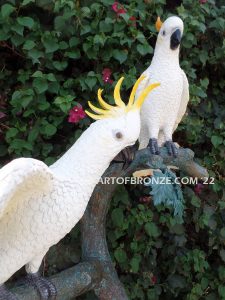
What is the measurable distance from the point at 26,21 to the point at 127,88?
1.28ft

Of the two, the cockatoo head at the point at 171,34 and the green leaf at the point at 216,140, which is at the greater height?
the cockatoo head at the point at 171,34

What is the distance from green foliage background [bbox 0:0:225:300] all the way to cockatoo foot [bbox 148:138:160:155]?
0.32 m

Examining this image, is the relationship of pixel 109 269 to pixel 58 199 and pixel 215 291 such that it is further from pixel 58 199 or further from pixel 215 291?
pixel 215 291

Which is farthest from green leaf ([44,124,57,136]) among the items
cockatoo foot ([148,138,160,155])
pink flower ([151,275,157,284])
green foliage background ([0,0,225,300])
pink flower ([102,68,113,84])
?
pink flower ([151,275,157,284])

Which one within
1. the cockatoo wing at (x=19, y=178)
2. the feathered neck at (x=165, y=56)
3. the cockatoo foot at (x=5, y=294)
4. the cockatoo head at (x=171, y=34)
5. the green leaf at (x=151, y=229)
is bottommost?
the cockatoo foot at (x=5, y=294)

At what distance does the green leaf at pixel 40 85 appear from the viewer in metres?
1.51

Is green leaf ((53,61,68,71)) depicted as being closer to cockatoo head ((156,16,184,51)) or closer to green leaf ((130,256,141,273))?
cockatoo head ((156,16,184,51))

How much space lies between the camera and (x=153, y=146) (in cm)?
132

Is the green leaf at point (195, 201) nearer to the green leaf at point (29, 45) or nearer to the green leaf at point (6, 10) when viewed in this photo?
the green leaf at point (29, 45)

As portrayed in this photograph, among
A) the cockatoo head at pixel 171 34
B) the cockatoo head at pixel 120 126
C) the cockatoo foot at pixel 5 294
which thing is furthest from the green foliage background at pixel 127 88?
the cockatoo foot at pixel 5 294

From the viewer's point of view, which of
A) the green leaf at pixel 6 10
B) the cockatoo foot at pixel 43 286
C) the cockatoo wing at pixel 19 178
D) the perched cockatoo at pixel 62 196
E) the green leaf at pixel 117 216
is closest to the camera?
the cockatoo wing at pixel 19 178

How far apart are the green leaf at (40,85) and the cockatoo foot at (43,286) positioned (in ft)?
2.02

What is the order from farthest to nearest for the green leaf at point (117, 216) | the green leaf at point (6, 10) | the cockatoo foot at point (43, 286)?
the green leaf at point (117, 216) < the green leaf at point (6, 10) < the cockatoo foot at point (43, 286)

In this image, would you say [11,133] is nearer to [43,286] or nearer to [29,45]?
[29,45]
